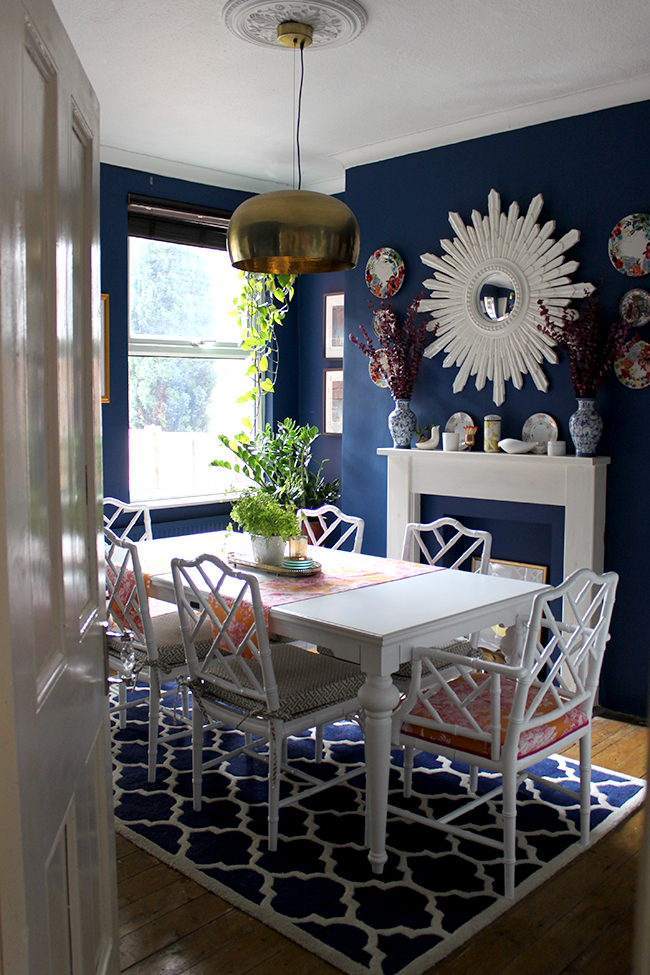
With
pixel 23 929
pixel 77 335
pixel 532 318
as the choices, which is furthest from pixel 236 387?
pixel 23 929

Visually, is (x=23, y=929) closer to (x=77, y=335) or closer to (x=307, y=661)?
(x=77, y=335)

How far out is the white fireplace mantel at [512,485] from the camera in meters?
3.78

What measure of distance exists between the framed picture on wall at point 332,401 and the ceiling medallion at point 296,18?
8.81 ft

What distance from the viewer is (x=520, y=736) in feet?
7.73

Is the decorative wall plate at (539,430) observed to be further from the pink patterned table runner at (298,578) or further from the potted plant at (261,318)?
the potted plant at (261,318)

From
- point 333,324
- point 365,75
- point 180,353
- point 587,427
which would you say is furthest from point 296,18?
point 333,324

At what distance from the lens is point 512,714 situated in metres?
2.29

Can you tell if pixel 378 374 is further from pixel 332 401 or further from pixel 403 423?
pixel 332 401

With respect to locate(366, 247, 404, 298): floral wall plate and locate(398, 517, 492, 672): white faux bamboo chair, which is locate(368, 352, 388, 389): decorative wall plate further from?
locate(398, 517, 492, 672): white faux bamboo chair

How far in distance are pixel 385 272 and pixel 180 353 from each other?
1.45 meters

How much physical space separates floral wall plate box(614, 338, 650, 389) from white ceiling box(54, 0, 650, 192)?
3.45 ft

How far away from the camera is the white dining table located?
95.6 inches

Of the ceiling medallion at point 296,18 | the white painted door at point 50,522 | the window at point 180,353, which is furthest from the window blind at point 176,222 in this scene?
the white painted door at point 50,522

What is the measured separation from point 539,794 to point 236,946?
4.33 feet
